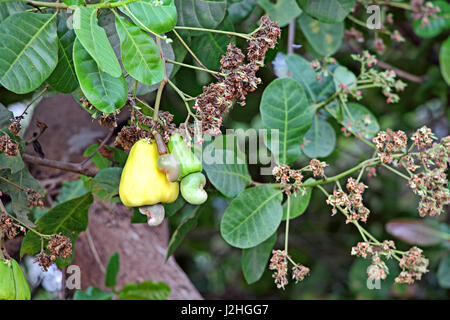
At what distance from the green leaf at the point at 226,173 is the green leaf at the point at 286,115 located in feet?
0.31

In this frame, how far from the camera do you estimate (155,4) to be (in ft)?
3.28

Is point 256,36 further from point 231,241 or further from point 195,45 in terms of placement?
point 231,241

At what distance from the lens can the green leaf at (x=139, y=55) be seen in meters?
1.02

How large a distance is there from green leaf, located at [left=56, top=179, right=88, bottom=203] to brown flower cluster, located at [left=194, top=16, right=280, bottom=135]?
91 centimetres

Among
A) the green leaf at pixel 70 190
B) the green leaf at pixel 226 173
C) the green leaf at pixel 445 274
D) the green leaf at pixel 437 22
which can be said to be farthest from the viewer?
the green leaf at pixel 445 274

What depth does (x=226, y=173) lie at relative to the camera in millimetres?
1381

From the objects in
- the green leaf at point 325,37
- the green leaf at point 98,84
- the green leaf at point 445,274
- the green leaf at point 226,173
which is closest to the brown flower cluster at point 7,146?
the green leaf at point 98,84

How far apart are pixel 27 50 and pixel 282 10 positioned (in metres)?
0.85

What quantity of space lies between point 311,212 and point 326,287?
443 millimetres

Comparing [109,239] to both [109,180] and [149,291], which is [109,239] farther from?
[109,180]

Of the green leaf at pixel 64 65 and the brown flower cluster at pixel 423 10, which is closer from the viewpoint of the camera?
the green leaf at pixel 64 65

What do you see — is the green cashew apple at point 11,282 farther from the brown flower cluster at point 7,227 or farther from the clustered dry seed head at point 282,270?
the clustered dry seed head at point 282,270

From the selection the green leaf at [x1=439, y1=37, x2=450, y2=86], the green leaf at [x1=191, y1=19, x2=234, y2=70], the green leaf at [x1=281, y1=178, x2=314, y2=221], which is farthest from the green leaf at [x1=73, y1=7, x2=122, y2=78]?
the green leaf at [x1=439, y1=37, x2=450, y2=86]

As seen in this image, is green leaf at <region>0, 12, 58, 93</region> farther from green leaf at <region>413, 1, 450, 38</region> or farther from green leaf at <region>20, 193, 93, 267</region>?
green leaf at <region>413, 1, 450, 38</region>
